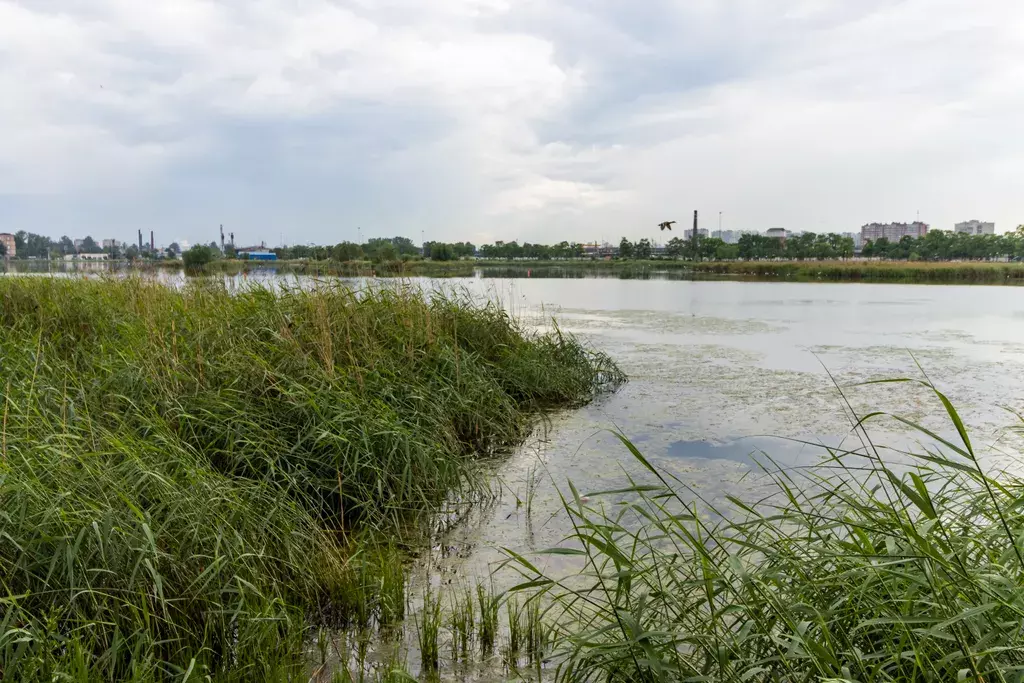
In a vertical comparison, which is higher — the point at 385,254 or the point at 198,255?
the point at 198,255

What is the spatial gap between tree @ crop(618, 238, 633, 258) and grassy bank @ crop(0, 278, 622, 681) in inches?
2872

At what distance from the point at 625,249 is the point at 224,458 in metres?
77.2

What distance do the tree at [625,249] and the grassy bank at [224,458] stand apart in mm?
72960

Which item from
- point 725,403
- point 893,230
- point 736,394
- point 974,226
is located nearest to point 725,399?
point 725,403

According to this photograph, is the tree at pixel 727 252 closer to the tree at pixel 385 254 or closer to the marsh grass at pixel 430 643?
the tree at pixel 385 254

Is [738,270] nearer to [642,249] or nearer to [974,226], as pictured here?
[642,249]

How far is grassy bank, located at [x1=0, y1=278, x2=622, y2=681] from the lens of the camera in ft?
7.27

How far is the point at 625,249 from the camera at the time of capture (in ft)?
257

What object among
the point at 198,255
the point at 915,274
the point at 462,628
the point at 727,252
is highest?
the point at 727,252

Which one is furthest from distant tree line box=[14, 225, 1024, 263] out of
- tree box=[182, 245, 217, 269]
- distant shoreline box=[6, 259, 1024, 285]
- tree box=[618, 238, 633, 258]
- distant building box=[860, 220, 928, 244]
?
distant building box=[860, 220, 928, 244]

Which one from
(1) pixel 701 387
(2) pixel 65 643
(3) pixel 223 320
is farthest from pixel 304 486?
(1) pixel 701 387

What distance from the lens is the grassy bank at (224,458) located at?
7.27ft

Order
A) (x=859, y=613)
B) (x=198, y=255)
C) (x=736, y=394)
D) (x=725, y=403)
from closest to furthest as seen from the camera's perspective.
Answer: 1. (x=859, y=613)
2. (x=725, y=403)
3. (x=736, y=394)
4. (x=198, y=255)

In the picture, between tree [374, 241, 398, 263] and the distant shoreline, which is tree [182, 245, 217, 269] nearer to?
the distant shoreline
